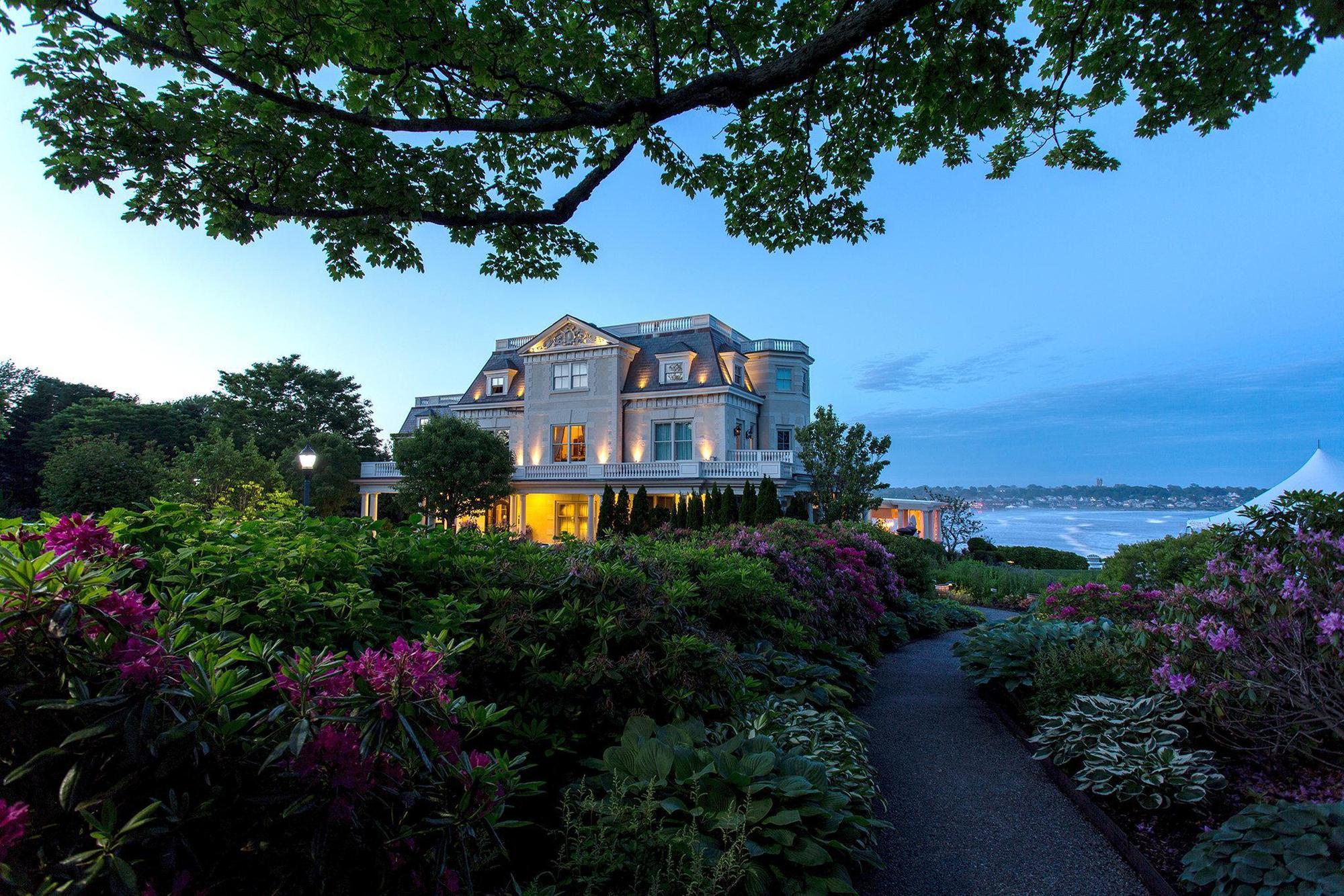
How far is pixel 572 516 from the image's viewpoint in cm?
2752

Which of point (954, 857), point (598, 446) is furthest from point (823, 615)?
point (598, 446)

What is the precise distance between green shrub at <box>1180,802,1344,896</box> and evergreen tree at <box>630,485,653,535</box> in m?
18.8

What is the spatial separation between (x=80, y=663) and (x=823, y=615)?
22.6ft

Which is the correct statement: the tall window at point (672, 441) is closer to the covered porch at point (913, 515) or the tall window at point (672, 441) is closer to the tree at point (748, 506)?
the tree at point (748, 506)

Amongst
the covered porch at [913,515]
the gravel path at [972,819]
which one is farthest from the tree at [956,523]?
the gravel path at [972,819]

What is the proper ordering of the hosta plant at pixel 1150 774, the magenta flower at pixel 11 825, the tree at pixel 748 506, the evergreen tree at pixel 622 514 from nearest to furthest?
the magenta flower at pixel 11 825 < the hosta plant at pixel 1150 774 < the tree at pixel 748 506 < the evergreen tree at pixel 622 514

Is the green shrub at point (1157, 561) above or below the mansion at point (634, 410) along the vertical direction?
below

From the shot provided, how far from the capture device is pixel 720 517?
65.3 ft

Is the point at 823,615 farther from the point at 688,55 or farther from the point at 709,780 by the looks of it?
the point at 688,55

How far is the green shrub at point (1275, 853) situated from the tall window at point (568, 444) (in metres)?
24.7

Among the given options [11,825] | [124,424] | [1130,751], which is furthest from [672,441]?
[124,424]

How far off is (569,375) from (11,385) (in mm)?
34281

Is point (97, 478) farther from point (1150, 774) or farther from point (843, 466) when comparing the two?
point (1150, 774)

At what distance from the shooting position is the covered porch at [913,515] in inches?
1111
